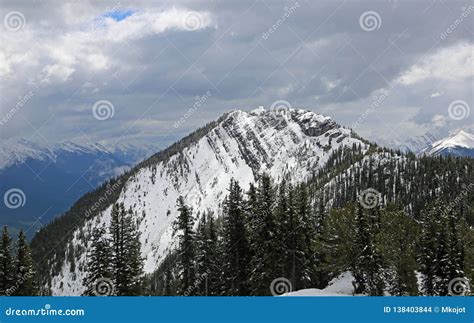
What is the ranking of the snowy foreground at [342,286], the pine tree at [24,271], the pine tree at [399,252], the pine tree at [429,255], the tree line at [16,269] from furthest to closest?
the pine tree at [429,255] < the snowy foreground at [342,286] < the pine tree at [399,252] < the pine tree at [24,271] < the tree line at [16,269]

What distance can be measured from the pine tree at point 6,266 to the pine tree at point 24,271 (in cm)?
71

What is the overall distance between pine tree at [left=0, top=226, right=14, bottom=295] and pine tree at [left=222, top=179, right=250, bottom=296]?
63.8 ft

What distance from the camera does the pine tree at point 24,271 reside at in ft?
148

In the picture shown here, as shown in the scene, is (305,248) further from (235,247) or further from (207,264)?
(207,264)

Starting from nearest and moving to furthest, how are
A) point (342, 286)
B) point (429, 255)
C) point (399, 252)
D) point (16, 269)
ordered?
point (16, 269) < point (399, 252) < point (429, 255) < point (342, 286)

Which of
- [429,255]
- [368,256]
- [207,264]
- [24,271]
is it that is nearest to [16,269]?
[24,271]

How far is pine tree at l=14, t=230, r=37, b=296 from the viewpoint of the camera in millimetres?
45094

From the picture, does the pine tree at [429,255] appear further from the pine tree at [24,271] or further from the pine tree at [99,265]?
the pine tree at [24,271]

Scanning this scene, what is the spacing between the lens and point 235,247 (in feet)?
163

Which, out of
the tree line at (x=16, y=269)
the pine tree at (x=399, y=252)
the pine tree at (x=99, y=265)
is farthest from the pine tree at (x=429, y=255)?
the tree line at (x=16, y=269)

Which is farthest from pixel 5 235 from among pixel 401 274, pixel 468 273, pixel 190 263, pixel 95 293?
pixel 468 273

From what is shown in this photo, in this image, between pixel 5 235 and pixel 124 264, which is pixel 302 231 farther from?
pixel 5 235

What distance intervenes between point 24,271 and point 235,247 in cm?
1942
